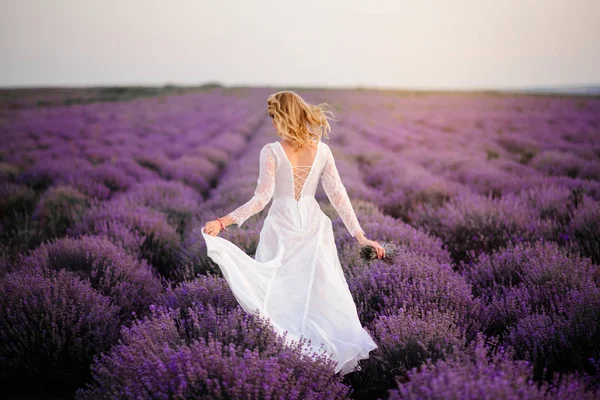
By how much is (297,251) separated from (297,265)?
0.08m

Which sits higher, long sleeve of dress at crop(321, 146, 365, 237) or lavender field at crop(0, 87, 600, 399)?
long sleeve of dress at crop(321, 146, 365, 237)

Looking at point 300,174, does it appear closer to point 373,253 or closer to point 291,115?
point 291,115

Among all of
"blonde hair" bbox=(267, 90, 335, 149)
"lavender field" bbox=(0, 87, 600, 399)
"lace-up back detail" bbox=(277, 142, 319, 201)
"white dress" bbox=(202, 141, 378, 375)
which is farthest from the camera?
"lace-up back detail" bbox=(277, 142, 319, 201)

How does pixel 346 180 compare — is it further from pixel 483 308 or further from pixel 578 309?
pixel 578 309

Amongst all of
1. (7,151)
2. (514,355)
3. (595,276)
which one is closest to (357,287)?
(514,355)

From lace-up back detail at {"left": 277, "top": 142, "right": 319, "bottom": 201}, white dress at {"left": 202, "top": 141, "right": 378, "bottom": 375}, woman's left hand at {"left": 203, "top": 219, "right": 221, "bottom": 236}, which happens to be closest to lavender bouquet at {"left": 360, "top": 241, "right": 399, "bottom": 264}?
white dress at {"left": 202, "top": 141, "right": 378, "bottom": 375}

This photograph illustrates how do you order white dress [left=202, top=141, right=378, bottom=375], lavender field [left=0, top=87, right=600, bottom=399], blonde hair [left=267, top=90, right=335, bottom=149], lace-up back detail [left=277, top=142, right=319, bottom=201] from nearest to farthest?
lavender field [left=0, top=87, right=600, bottom=399]
white dress [left=202, top=141, right=378, bottom=375]
blonde hair [left=267, top=90, right=335, bottom=149]
lace-up back detail [left=277, top=142, right=319, bottom=201]

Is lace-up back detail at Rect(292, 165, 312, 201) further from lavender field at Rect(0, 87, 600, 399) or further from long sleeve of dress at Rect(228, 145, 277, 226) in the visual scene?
lavender field at Rect(0, 87, 600, 399)

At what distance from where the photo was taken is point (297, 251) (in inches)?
99.2

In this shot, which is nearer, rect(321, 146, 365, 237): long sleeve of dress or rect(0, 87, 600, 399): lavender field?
rect(0, 87, 600, 399): lavender field

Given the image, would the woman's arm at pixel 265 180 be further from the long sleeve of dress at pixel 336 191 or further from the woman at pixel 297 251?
the long sleeve of dress at pixel 336 191

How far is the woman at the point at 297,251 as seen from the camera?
2322 millimetres

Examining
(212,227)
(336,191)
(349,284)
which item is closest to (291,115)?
(336,191)

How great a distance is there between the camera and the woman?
2.32 meters
